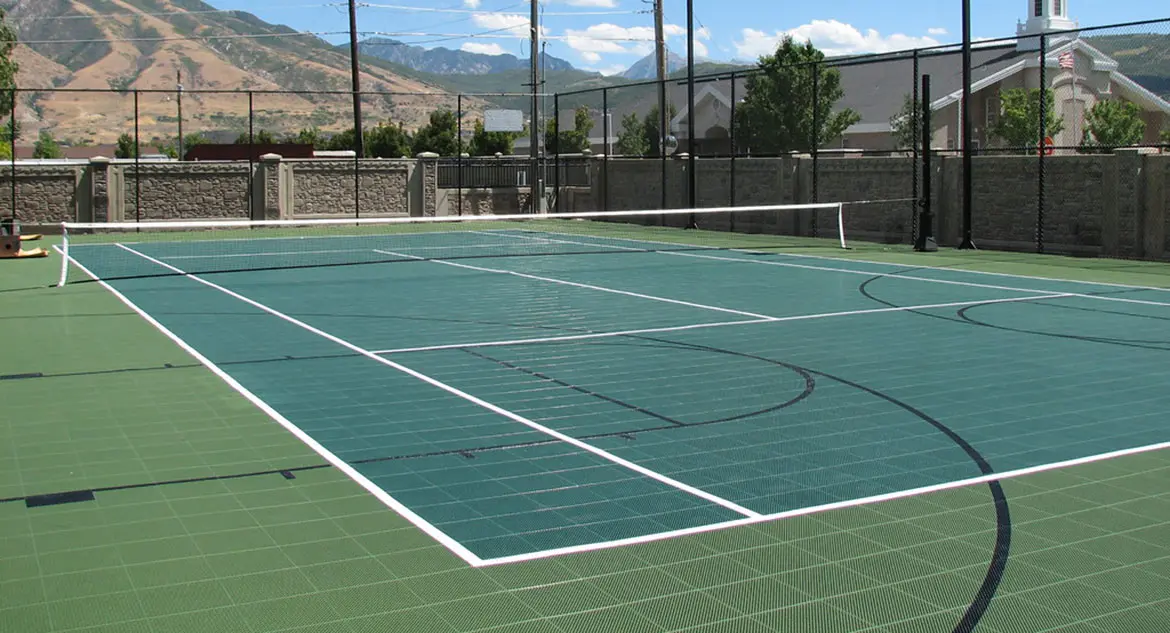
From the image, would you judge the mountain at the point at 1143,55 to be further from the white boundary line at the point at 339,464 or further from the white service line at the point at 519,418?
the white boundary line at the point at 339,464

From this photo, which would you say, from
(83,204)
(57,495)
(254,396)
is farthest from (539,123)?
(57,495)

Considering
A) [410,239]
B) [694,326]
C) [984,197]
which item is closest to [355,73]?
[410,239]

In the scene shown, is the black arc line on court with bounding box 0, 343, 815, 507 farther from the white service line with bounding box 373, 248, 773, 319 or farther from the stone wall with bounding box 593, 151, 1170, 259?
the stone wall with bounding box 593, 151, 1170, 259

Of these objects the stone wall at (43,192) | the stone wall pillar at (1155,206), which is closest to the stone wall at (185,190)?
the stone wall at (43,192)

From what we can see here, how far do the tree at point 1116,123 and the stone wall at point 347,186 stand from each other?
737 inches

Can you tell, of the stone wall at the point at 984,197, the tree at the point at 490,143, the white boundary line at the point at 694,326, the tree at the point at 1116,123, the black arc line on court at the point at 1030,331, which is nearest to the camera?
the black arc line on court at the point at 1030,331

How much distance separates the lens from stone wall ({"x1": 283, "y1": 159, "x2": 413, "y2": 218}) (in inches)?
1447

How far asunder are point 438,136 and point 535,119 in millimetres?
44317

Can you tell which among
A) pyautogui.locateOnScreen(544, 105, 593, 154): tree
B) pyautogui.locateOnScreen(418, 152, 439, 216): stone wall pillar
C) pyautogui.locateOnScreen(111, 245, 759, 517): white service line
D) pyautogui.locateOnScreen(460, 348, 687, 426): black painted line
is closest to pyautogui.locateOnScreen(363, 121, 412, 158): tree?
pyautogui.locateOnScreen(544, 105, 593, 154): tree

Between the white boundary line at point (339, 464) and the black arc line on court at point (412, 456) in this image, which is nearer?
the white boundary line at point (339, 464)

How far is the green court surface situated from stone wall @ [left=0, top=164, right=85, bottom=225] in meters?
18.3

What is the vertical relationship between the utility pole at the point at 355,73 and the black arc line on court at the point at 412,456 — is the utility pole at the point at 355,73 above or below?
above

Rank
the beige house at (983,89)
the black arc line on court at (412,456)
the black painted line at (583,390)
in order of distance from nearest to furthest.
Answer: the black arc line on court at (412,456)
the black painted line at (583,390)
the beige house at (983,89)

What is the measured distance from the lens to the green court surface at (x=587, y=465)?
561 centimetres
